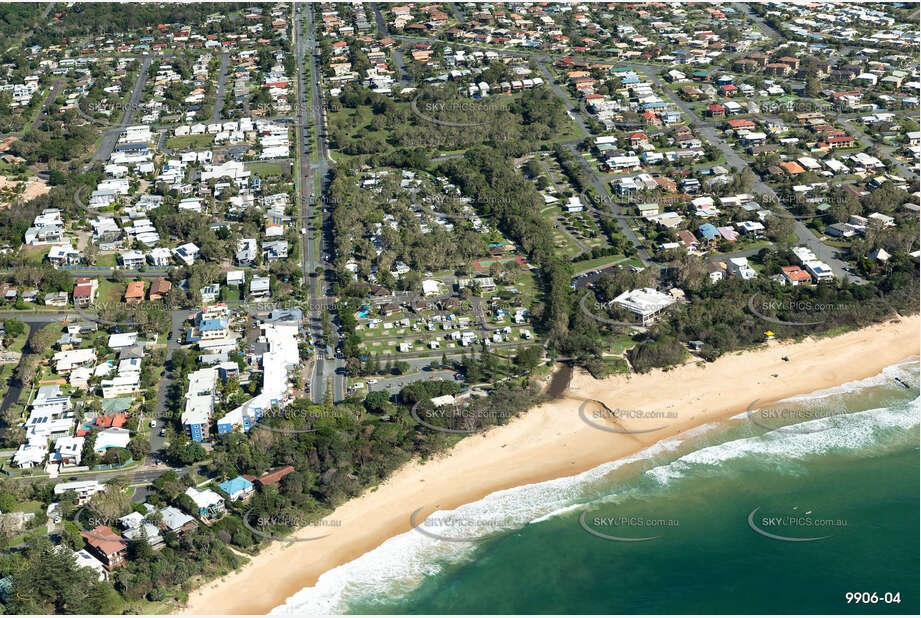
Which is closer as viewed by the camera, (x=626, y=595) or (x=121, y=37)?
(x=626, y=595)

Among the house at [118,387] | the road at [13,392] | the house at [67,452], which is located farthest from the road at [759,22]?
the house at [67,452]

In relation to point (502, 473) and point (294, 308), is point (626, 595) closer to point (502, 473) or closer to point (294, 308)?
point (502, 473)

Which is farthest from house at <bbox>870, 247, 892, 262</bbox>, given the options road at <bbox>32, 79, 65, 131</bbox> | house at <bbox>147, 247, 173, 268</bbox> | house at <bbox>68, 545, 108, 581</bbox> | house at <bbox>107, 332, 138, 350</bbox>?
road at <bbox>32, 79, 65, 131</bbox>

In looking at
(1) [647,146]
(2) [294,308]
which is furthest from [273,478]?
(1) [647,146]

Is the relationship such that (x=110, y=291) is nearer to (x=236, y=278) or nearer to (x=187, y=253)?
(x=187, y=253)

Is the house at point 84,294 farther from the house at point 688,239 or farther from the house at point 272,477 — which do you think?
the house at point 688,239

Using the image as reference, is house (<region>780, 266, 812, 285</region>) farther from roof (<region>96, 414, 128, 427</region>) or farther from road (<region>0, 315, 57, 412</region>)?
road (<region>0, 315, 57, 412</region>)
